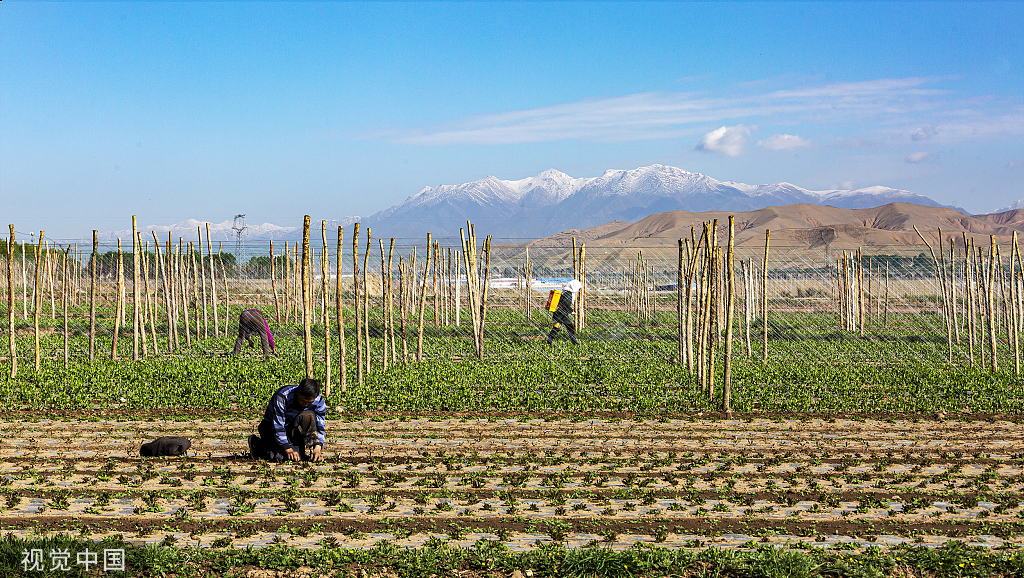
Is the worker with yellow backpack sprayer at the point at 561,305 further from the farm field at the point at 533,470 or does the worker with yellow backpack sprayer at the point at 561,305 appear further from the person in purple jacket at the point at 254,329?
the person in purple jacket at the point at 254,329

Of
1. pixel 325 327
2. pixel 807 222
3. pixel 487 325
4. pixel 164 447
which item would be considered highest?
pixel 807 222

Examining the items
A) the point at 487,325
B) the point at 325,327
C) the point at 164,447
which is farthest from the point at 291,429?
the point at 487,325

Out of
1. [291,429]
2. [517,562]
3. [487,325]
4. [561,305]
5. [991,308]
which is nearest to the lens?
[517,562]

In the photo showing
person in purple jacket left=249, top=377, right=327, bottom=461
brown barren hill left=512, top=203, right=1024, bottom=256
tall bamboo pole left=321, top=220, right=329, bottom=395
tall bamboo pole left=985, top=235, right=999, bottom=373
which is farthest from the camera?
brown barren hill left=512, top=203, right=1024, bottom=256

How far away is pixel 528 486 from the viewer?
6.72 m

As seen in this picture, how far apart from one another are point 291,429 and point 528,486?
7.55 feet

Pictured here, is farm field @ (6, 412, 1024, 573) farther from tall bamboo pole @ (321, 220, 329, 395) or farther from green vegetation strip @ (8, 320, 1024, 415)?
tall bamboo pole @ (321, 220, 329, 395)

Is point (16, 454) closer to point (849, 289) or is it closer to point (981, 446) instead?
point (981, 446)

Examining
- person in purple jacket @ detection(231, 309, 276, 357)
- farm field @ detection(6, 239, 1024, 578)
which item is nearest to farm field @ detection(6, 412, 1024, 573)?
farm field @ detection(6, 239, 1024, 578)

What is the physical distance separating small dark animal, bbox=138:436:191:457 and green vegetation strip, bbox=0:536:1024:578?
8.56 feet

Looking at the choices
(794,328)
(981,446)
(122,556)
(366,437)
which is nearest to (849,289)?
(794,328)

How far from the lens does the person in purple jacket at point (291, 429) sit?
734 centimetres

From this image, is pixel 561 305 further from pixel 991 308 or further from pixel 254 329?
pixel 991 308

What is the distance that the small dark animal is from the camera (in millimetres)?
7617
